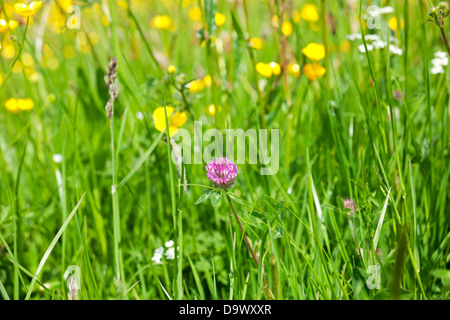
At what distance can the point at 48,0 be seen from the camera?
1.28m

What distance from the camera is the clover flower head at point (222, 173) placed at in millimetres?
643

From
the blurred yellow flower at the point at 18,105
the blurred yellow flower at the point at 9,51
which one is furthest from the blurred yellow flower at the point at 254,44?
the blurred yellow flower at the point at 9,51

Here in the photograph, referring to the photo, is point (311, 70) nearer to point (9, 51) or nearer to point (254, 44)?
point (254, 44)

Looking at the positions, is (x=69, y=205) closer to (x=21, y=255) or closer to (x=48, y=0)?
(x=21, y=255)

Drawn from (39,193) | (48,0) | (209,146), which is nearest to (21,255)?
(39,193)

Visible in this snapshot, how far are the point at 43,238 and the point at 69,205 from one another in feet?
0.39

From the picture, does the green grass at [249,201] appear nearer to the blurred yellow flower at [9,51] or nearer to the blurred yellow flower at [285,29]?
the blurred yellow flower at [285,29]

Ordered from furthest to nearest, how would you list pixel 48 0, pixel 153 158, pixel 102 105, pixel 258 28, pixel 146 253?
pixel 258 28 < pixel 102 105 < pixel 48 0 < pixel 153 158 < pixel 146 253

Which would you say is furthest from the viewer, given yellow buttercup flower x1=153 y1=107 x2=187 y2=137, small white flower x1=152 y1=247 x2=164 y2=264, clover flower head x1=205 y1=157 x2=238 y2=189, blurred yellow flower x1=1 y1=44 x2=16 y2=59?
blurred yellow flower x1=1 y1=44 x2=16 y2=59

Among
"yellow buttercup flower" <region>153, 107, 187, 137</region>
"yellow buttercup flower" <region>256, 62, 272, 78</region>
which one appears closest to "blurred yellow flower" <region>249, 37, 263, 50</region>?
"yellow buttercup flower" <region>256, 62, 272, 78</region>

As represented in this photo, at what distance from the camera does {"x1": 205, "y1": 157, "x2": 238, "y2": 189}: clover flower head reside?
0.64m

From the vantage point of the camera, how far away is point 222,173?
645 millimetres

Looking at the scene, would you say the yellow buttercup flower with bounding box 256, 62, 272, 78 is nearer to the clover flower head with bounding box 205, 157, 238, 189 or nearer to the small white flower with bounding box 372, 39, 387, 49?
the small white flower with bounding box 372, 39, 387, 49
